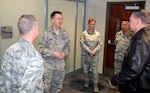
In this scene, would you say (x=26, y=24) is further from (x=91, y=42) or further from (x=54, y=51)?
(x=91, y=42)

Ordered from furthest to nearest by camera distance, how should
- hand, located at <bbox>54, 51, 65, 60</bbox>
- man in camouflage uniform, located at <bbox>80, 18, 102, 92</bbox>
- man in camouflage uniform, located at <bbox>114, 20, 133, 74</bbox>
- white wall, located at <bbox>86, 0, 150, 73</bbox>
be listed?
white wall, located at <bbox>86, 0, 150, 73</bbox> < man in camouflage uniform, located at <bbox>80, 18, 102, 92</bbox> < man in camouflage uniform, located at <bbox>114, 20, 133, 74</bbox> < hand, located at <bbox>54, 51, 65, 60</bbox>

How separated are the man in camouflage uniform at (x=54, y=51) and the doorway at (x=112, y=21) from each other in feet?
6.36

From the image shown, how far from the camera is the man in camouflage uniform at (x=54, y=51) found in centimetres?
273

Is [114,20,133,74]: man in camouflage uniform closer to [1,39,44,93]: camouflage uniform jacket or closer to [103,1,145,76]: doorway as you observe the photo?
[103,1,145,76]: doorway

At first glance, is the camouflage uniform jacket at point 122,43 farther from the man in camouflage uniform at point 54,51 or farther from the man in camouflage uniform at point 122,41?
the man in camouflage uniform at point 54,51

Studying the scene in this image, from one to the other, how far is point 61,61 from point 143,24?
4.92ft

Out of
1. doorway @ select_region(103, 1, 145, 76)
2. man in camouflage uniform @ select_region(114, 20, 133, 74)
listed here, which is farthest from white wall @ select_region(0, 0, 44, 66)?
doorway @ select_region(103, 1, 145, 76)

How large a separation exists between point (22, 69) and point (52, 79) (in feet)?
4.83

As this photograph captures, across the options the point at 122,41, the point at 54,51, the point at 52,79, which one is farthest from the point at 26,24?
the point at 122,41

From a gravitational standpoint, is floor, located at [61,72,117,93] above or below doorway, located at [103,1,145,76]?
below

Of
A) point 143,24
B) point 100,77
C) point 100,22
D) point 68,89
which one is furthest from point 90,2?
point 143,24

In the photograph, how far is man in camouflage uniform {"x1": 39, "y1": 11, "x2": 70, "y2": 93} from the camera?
8.95 feet

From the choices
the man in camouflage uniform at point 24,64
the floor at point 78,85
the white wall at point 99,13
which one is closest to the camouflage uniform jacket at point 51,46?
the floor at point 78,85

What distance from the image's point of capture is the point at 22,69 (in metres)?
1.45
